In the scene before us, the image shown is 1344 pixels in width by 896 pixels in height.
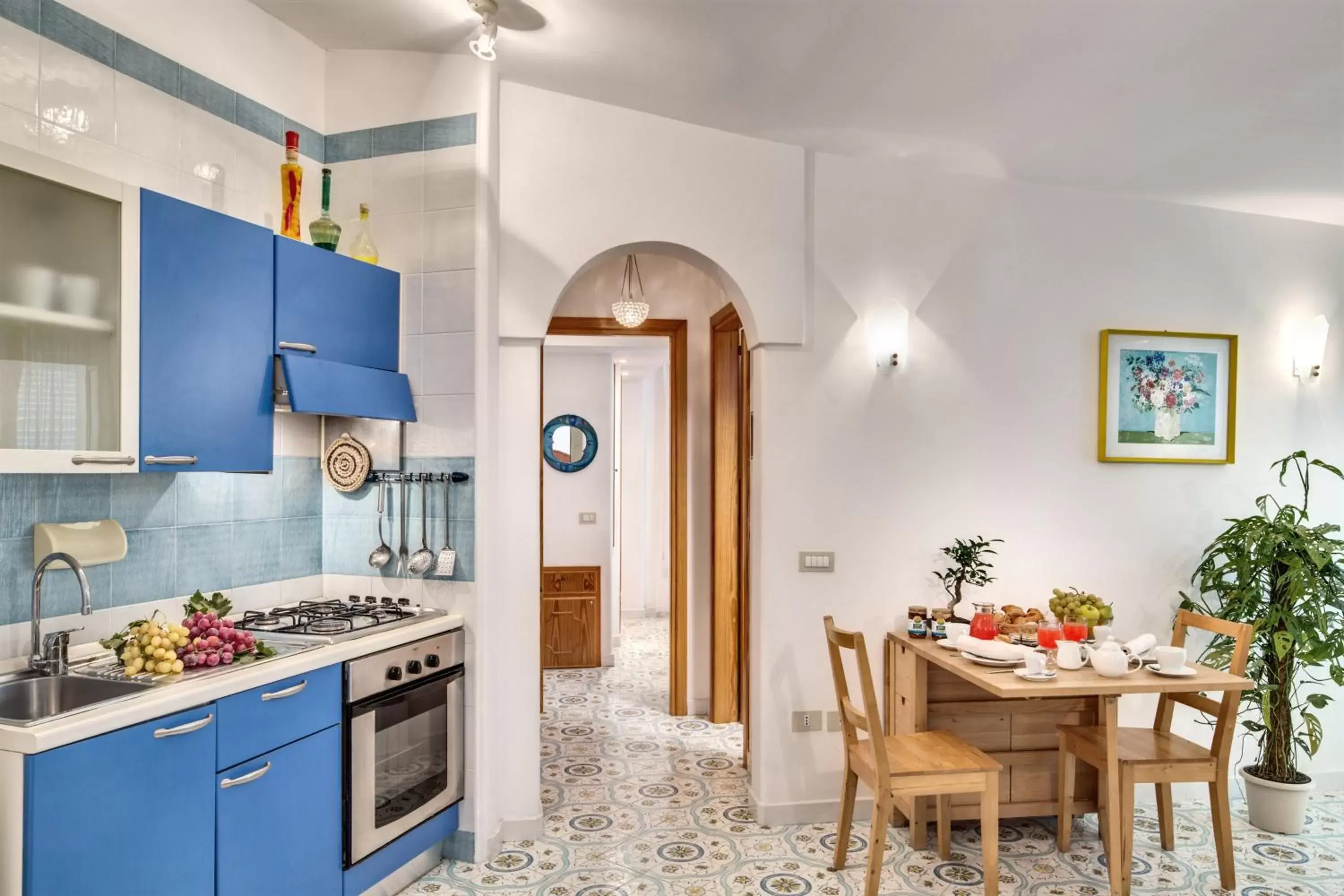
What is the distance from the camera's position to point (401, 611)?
118 inches

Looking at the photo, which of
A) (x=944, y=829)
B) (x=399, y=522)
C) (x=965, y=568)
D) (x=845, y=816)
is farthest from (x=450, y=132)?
(x=944, y=829)

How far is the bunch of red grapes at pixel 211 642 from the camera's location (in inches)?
88.0

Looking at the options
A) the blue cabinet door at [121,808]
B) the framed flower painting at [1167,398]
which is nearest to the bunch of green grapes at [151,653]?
the blue cabinet door at [121,808]

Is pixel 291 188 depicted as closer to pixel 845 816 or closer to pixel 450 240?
pixel 450 240

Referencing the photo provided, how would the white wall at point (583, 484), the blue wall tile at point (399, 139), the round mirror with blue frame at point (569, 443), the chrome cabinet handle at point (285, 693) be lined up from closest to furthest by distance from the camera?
the chrome cabinet handle at point (285, 693) < the blue wall tile at point (399, 139) < the white wall at point (583, 484) < the round mirror with blue frame at point (569, 443)

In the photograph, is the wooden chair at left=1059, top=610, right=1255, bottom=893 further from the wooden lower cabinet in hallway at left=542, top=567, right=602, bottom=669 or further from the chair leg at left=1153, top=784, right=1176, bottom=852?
the wooden lower cabinet in hallway at left=542, top=567, right=602, bottom=669

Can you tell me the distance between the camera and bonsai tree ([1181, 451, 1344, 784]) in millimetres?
3404

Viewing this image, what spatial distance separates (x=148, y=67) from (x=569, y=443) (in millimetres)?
4327

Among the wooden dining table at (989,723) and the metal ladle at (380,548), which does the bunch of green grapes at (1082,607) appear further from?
the metal ladle at (380,548)

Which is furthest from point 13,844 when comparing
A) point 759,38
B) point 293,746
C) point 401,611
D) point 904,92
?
point 904,92

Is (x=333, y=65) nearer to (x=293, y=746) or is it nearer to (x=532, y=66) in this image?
(x=532, y=66)

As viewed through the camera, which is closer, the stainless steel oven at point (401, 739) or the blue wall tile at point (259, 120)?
the stainless steel oven at point (401, 739)

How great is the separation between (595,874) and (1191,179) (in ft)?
11.6

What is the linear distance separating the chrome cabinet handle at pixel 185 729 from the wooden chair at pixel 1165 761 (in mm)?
2704
